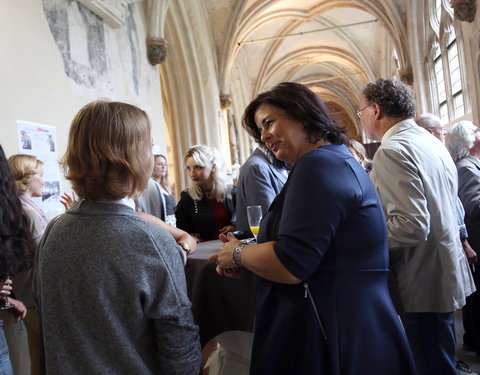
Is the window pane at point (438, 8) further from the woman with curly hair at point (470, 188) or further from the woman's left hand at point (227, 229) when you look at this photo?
the woman's left hand at point (227, 229)

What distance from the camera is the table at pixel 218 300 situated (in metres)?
1.99

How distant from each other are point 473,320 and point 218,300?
94.8 inches

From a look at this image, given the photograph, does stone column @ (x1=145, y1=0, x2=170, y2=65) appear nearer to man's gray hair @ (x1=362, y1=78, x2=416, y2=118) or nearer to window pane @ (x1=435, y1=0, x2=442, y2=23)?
man's gray hair @ (x1=362, y1=78, x2=416, y2=118)

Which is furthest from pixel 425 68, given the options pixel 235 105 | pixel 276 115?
pixel 276 115

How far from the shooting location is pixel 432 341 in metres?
2.12

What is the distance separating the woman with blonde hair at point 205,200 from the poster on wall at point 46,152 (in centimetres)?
233

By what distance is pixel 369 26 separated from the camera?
61.8 ft

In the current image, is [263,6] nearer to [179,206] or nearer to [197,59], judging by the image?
[197,59]

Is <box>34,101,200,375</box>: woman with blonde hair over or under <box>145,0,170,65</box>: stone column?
under

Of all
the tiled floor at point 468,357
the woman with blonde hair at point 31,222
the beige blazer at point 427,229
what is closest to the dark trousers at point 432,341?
the beige blazer at point 427,229

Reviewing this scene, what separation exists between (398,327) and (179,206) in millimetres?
2332

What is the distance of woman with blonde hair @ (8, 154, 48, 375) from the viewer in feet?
8.43

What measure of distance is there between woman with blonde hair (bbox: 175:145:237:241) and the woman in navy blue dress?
205 centimetres

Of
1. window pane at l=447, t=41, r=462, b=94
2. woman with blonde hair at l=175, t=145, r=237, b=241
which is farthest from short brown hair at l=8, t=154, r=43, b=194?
window pane at l=447, t=41, r=462, b=94
